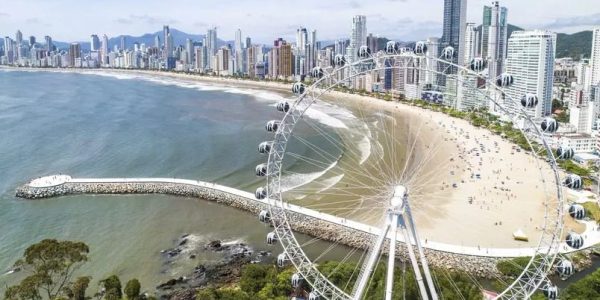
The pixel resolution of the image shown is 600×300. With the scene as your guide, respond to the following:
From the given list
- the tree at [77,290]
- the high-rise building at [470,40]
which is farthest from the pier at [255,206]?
the high-rise building at [470,40]

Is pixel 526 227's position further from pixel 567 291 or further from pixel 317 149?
pixel 317 149

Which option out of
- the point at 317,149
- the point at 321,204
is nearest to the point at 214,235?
the point at 321,204

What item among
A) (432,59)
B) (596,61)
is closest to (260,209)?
(432,59)

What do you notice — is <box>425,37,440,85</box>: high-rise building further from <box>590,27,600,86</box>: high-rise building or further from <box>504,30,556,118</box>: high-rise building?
<box>590,27,600,86</box>: high-rise building

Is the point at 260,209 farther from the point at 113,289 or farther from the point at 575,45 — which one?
the point at 575,45

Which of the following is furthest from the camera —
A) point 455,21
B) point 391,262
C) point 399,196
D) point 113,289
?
point 455,21
